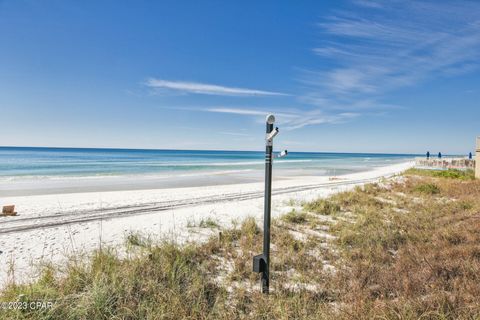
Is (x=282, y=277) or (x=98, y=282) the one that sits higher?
(x=98, y=282)

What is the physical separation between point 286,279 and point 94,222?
627 cm

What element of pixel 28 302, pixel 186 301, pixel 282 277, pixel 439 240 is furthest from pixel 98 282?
pixel 439 240

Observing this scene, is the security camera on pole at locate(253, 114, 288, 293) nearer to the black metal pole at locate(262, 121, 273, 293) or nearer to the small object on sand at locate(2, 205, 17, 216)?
the black metal pole at locate(262, 121, 273, 293)

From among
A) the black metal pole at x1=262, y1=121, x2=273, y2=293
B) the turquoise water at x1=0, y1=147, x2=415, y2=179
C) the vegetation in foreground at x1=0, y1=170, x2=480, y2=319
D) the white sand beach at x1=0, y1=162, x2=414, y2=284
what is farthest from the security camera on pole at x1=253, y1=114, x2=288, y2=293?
the turquoise water at x1=0, y1=147, x2=415, y2=179

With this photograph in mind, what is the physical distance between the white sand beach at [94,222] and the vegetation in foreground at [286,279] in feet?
3.01

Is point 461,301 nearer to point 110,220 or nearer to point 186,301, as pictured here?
point 186,301

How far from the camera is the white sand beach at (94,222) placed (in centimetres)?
536

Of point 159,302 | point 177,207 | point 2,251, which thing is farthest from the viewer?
point 177,207

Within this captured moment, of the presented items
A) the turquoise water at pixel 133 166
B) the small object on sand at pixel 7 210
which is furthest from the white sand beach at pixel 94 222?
the turquoise water at pixel 133 166

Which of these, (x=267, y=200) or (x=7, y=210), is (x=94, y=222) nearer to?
(x=7, y=210)

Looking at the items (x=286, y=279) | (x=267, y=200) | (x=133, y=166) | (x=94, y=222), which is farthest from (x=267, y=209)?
(x=133, y=166)

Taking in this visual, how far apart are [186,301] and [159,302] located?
34cm

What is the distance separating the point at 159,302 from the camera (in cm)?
334

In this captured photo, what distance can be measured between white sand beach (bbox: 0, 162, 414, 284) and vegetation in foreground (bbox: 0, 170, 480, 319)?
36.1 inches
